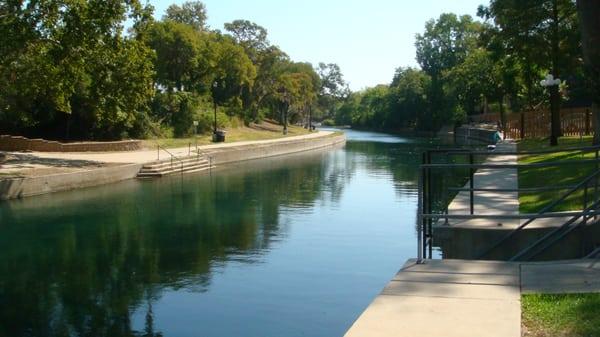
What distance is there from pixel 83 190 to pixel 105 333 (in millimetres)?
19258

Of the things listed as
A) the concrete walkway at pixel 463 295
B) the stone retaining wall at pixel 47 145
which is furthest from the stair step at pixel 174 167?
the concrete walkway at pixel 463 295

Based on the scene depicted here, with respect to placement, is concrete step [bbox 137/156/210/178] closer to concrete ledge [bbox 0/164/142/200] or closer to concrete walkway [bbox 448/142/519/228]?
concrete ledge [bbox 0/164/142/200]

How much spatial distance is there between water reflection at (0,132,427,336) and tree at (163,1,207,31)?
61113 mm

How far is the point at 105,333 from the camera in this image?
9492 mm

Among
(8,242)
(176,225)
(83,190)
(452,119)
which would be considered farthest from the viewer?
(452,119)

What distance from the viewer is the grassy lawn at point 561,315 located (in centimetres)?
554

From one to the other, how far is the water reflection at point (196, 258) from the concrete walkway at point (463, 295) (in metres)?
2.75

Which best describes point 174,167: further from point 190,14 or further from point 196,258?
point 190,14

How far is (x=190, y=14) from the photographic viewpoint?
87.2 meters

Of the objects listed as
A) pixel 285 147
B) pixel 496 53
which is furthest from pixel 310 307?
pixel 285 147

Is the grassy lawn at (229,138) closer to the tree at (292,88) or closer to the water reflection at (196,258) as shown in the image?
the tree at (292,88)

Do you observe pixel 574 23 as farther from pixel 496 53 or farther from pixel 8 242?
pixel 8 242

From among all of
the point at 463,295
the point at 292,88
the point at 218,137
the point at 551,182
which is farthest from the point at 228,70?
the point at 463,295

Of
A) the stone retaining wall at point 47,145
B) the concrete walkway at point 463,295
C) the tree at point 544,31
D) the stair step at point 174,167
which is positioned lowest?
the stair step at point 174,167
